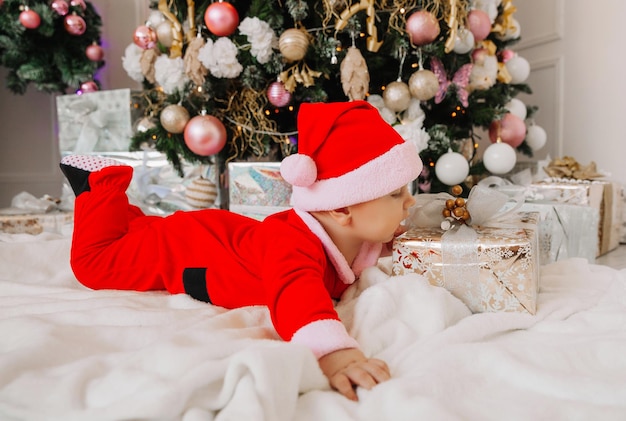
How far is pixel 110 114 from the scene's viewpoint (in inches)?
76.6

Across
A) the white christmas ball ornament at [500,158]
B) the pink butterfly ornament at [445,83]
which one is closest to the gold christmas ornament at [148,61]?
the pink butterfly ornament at [445,83]

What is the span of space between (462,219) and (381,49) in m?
0.98

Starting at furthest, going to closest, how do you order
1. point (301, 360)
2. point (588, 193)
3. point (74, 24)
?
point (74, 24), point (588, 193), point (301, 360)

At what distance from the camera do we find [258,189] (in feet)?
5.48

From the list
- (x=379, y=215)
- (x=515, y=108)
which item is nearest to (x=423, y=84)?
(x=515, y=108)

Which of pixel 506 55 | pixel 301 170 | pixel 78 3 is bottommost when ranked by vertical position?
pixel 301 170

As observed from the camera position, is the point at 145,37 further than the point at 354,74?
Yes

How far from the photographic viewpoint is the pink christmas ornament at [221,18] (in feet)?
5.36

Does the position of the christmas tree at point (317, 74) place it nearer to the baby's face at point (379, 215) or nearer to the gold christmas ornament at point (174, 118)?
the gold christmas ornament at point (174, 118)

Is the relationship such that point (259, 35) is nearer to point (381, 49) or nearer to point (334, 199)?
point (381, 49)

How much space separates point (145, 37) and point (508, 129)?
1.36 meters

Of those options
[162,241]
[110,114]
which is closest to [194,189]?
[110,114]

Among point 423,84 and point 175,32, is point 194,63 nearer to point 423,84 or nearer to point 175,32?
point 175,32

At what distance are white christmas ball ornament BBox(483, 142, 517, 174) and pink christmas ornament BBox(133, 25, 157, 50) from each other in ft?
4.12
